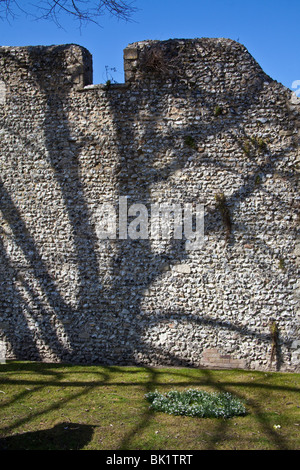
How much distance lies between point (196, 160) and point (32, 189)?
2.65m

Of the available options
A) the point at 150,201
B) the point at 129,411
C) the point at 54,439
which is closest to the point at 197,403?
the point at 129,411

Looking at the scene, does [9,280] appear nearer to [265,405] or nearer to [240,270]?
[240,270]

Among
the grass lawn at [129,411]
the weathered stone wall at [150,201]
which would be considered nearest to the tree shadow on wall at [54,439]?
the grass lawn at [129,411]

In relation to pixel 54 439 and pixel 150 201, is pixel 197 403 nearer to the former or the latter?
pixel 54 439

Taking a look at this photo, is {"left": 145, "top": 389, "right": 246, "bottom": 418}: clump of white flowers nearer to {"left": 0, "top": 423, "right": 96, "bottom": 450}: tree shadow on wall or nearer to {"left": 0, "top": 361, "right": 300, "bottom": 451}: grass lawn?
{"left": 0, "top": 361, "right": 300, "bottom": 451}: grass lawn

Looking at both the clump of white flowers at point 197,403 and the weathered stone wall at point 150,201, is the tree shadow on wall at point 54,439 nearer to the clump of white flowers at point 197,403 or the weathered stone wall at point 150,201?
the clump of white flowers at point 197,403

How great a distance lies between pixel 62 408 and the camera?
4684 mm

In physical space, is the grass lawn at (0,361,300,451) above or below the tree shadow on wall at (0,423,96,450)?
below

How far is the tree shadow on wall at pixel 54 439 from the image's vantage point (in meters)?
3.71

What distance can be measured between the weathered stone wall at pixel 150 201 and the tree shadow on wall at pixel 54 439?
226 cm

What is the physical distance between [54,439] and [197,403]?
1.60 meters

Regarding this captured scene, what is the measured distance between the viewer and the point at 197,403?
4.61m

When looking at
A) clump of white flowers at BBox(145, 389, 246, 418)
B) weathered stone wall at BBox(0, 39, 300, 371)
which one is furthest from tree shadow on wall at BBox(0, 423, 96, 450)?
weathered stone wall at BBox(0, 39, 300, 371)

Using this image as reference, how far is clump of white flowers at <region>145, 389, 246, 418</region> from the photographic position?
14.3 feet
